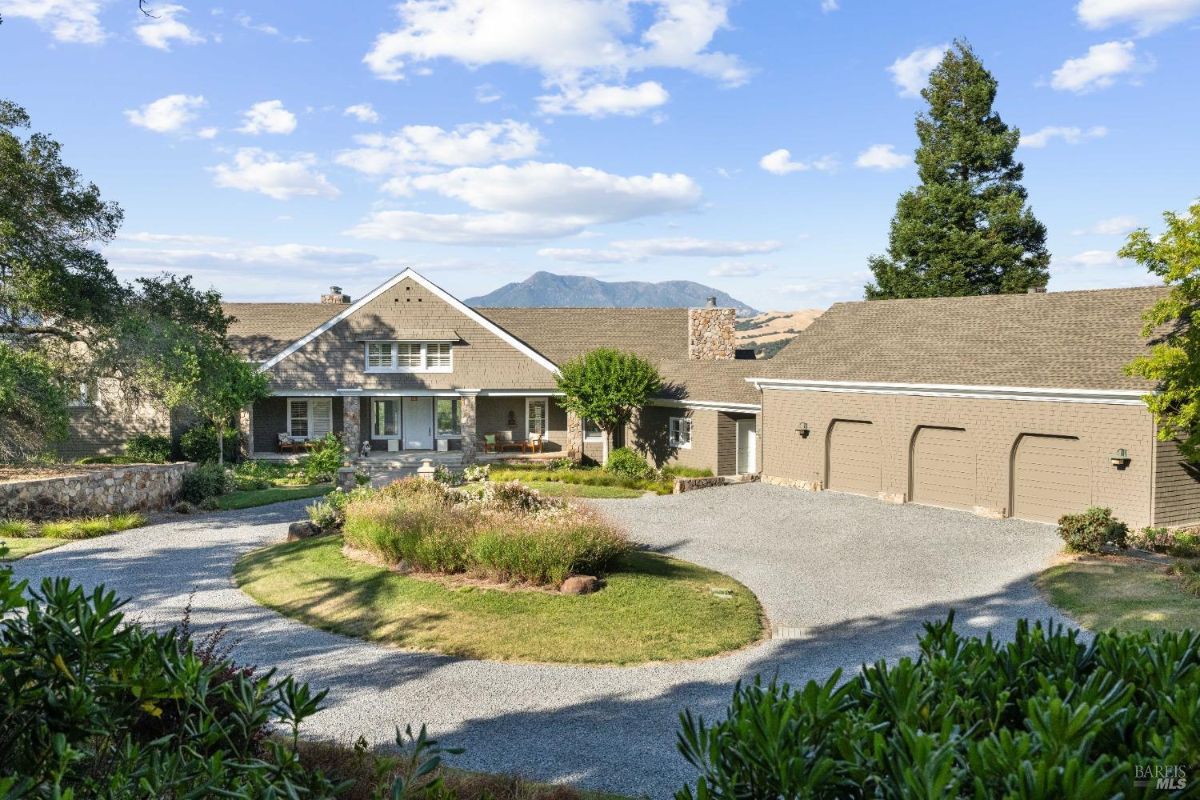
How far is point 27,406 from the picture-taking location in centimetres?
1989

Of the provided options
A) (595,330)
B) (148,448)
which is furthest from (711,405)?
(148,448)

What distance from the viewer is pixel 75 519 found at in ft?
64.0

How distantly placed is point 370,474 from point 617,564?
17867 millimetres

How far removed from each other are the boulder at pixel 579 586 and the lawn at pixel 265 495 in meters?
13.4

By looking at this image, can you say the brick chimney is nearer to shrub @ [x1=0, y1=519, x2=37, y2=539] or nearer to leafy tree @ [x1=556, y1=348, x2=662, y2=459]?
leafy tree @ [x1=556, y1=348, x2=662, y2=459]

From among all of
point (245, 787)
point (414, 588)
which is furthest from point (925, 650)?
point (414, 588)

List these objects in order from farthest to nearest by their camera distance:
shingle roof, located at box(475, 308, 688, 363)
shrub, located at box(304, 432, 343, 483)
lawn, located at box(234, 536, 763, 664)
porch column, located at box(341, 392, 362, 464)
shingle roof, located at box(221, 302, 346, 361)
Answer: shingle roof, located at box(475, 308, 688, 363)
shingle roof, located at box(221, 302, 346, 361)
porch column, located at box(341, 392, 362, 464)
shrub, located at box(304, 432, 343, 483)
lawn, located at box(234, 536, 763, 664)

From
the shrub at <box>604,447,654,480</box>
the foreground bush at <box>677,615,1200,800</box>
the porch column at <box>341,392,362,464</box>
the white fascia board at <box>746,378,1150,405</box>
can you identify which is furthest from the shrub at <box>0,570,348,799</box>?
the porch column at <box>341,392,362,464</box>

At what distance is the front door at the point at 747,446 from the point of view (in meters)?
28.4

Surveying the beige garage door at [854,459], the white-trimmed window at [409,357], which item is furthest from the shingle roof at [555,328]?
the beige garage door at [854,459]

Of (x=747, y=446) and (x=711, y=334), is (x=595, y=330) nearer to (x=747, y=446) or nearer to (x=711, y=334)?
(x=711, y=334)

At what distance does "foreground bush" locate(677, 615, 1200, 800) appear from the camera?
317 centimetres

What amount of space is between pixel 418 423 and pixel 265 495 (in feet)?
35.0

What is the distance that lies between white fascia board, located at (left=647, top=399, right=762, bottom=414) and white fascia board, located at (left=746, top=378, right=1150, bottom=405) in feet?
2.33
